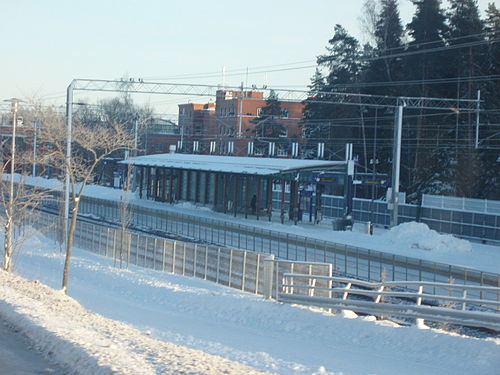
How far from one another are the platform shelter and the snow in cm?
1977

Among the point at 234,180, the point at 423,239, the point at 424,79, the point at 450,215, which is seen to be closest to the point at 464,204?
the point at 450,215

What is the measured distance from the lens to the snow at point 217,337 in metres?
9.06

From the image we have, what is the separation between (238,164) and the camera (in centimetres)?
4712

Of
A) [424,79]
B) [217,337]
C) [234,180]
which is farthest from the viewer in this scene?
[424,79]

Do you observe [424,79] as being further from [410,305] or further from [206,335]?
[206,335]

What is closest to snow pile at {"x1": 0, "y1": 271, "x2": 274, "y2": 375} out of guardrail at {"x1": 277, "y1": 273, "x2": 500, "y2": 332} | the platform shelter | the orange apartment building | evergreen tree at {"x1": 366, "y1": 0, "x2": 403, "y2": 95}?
guardrail at {"x1": 277, "y1": 273, "x2": 500, "y2": 332}

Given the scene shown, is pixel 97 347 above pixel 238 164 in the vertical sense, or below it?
below

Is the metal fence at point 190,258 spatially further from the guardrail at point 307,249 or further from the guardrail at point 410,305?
the guardrail at point 307,249

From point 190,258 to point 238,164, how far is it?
67.2ft

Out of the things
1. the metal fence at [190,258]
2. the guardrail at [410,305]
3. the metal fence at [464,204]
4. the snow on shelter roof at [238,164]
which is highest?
the snow on shelter roof at [238,164]

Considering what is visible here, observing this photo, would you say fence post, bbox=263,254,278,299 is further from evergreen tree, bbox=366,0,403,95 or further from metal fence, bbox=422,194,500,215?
evergreen tree, bbox=366,0,403,95

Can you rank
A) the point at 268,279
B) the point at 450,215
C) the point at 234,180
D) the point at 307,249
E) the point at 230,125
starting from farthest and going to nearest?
the point at 230,125 → the point at 234,180 → the point at 450,215 → the point at 307,249 → the point at 268,279

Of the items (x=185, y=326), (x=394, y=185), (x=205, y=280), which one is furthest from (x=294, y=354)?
(x=394, y=185)

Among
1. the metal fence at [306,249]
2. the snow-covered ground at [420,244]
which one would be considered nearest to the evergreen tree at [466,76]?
the snow-covered ground at [420,244]
